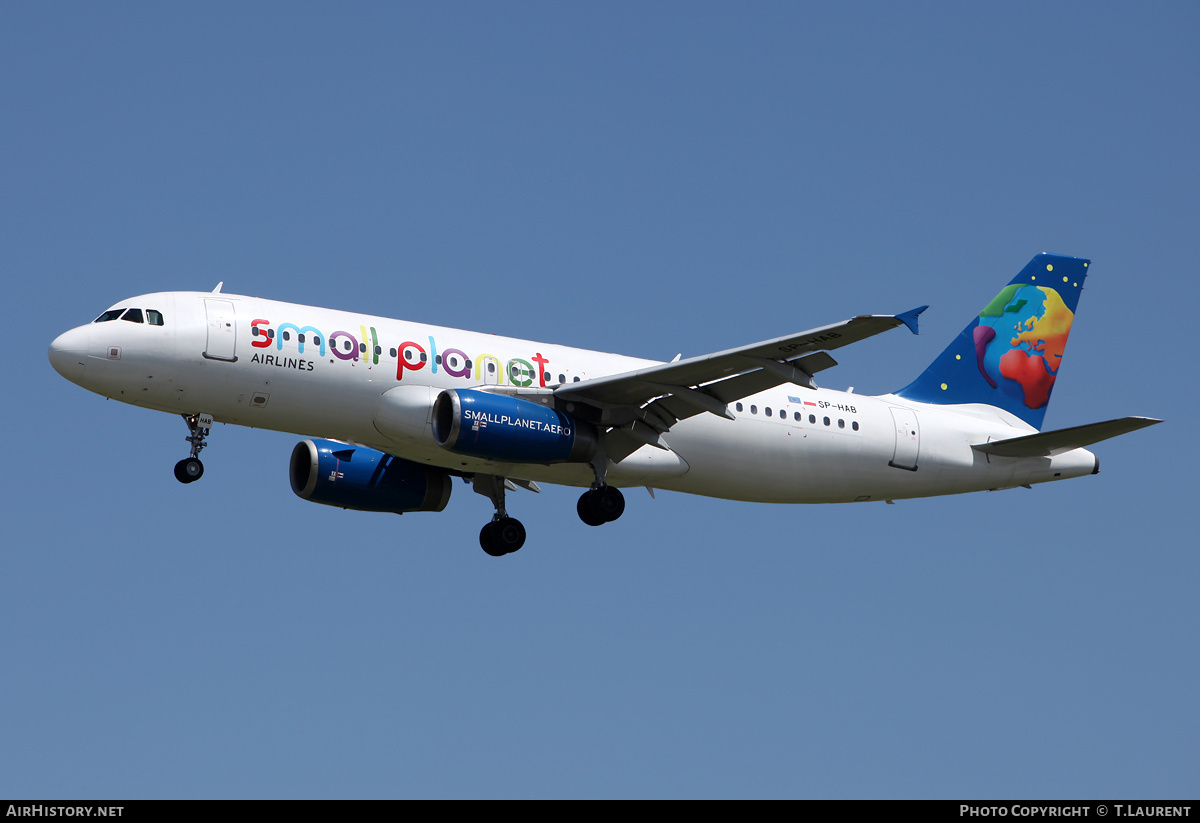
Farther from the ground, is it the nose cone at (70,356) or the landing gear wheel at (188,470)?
the nose cone at (70,356)

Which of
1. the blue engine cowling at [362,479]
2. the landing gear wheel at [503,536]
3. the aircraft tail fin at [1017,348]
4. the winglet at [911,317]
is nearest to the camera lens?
the winglet at [911,317]

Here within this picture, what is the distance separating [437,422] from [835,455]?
1001cm

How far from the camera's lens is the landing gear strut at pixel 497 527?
119ft

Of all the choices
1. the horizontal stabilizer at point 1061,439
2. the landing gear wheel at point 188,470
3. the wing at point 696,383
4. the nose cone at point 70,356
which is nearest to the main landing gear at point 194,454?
the landing gear wheel at point 188,470

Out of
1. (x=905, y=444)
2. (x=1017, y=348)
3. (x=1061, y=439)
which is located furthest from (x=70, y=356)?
(x=1017, y=348)

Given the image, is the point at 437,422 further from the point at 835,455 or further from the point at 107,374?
the point at 835,455

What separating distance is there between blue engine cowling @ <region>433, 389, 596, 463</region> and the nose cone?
704 cm

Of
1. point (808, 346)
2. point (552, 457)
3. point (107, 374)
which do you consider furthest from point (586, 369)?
point (107, 374)

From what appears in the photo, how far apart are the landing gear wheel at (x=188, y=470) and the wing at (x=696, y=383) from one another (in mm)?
7620

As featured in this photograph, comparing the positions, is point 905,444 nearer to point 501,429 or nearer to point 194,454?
point 501,429

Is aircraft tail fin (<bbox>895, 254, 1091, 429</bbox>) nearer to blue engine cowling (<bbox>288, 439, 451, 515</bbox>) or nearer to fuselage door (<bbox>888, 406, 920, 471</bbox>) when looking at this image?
fuselage door (<bbox>888, 406, 920, 471</bbox>)

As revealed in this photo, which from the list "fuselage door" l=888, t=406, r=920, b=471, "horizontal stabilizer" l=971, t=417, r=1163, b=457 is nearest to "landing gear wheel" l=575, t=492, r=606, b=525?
"fuselage door" l=888, t=406, r=920, b=471

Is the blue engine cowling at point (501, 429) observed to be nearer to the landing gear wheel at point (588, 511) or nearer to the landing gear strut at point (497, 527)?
the landing gear wheel at point (588, 511)

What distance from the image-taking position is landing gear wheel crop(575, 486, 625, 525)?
33031 mm
